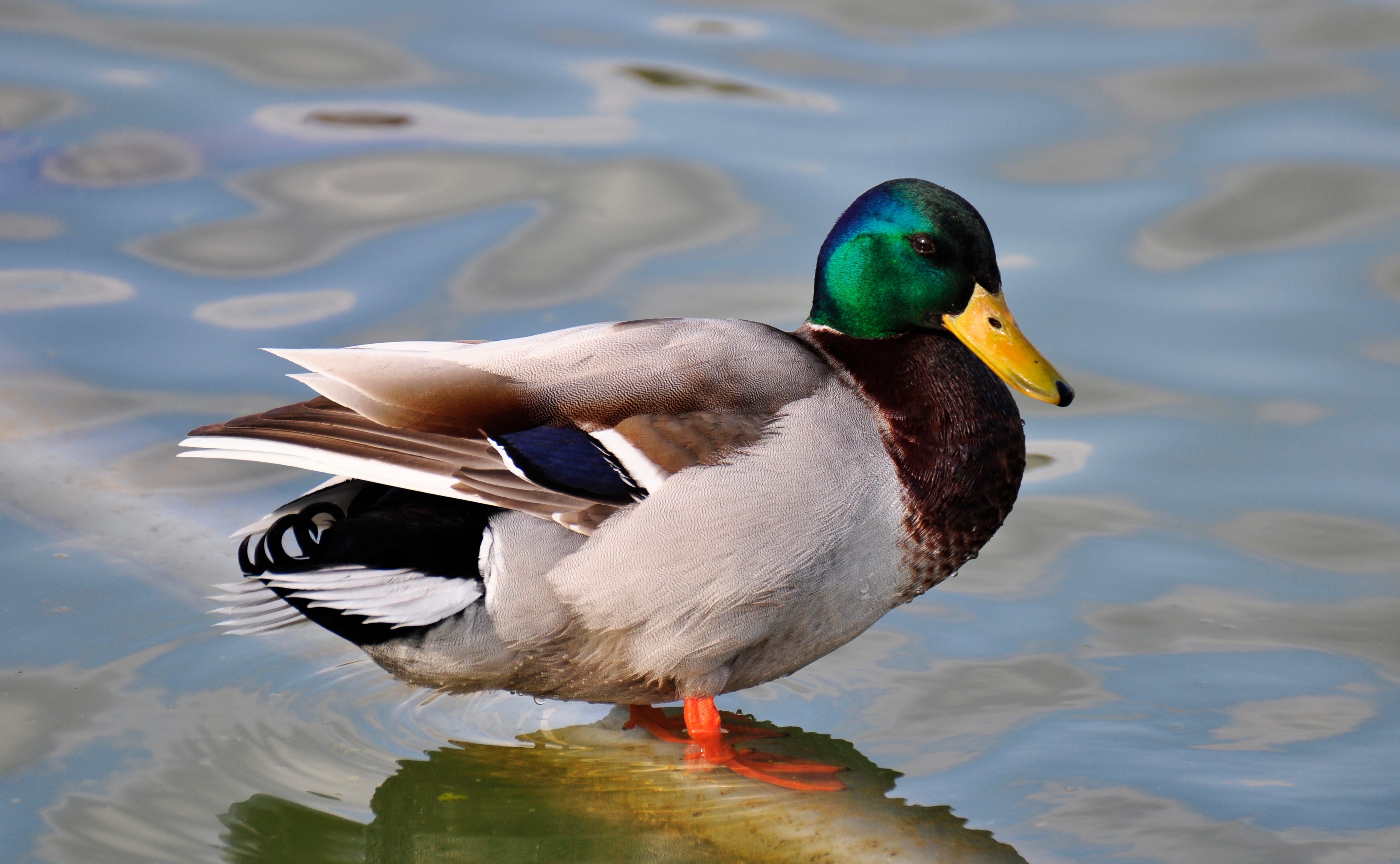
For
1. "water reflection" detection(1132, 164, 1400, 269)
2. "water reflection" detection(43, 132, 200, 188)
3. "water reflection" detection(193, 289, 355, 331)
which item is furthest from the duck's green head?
"water reflection" detection(43, 132, 200, 188)

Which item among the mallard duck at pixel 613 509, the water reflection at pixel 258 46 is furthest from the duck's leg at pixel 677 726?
the water reflection at pixel 258 46

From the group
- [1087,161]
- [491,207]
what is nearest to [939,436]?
[491,207]

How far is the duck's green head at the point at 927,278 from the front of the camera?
152 inches

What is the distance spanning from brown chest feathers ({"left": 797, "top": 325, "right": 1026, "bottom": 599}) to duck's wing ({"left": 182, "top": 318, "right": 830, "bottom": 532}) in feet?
0.76

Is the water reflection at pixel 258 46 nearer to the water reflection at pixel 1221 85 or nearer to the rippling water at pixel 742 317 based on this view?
the rippling water at pixel 742 317

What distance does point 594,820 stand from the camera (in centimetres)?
359

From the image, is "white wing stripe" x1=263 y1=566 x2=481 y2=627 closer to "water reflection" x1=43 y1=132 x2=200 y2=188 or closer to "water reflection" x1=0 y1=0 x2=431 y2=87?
"water reflection" x1=43 y1=132 x2=200 y2=188

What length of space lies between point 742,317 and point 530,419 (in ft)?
8.85

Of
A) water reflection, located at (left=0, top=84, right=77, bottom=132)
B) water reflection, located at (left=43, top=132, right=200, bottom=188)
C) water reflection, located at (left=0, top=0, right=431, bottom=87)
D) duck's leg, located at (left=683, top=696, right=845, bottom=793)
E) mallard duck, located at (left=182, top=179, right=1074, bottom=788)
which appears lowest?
duck's leg, located at (left=683, top=696, right=845, bottom=793)

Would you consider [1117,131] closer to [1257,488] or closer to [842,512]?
[1257,488]

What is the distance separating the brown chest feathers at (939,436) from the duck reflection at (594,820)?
0.54 m

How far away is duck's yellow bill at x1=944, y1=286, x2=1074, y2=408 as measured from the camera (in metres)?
3.84

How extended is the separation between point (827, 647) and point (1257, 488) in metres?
2.09

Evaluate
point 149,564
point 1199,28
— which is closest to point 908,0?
point 1199,28
